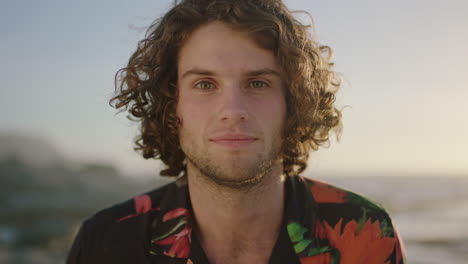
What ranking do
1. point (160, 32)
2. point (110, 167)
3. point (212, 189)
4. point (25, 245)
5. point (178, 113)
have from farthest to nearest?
1. point (110, 167)
2. point (25, 245)
3. point (160, 32)
4. point (178, 113)
5. point (212, 189)

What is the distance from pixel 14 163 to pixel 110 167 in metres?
4.68

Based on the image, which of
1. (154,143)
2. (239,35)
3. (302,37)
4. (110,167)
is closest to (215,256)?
(154,143)

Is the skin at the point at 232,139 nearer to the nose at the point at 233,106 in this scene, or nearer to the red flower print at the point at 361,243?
the nose at the point at 233,106

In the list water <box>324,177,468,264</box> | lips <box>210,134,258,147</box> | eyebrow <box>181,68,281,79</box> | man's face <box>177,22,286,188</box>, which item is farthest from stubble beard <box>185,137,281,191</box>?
water <box>324,177,468,264</box>

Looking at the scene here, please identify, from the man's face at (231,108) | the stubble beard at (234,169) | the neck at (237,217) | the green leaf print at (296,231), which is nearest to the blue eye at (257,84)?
the man's face at (231,108)

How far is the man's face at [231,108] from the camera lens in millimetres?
2596

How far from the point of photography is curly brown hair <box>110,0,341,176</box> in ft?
9.41

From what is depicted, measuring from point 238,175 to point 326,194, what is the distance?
2.55ft

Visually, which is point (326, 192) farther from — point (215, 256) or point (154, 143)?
point (154, 143)

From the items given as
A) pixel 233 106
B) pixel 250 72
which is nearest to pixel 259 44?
pixel 250 72

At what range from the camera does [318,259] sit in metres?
2.64

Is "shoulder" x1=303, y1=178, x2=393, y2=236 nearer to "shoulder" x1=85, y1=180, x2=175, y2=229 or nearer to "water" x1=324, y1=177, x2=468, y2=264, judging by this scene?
"shoulder" x1=85, y1=180, x2=175, y2=229

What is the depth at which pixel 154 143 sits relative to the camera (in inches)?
138

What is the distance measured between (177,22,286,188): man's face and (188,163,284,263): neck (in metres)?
0.14
